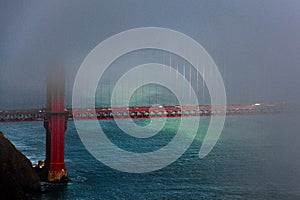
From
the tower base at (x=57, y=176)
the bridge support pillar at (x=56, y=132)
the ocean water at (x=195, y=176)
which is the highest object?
the bridge support pillar at (x=56, y=132)

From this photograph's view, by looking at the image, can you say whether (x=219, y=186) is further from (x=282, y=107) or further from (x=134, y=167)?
(x=282, y=107)

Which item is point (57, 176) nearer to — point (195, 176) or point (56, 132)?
point (56, 132)

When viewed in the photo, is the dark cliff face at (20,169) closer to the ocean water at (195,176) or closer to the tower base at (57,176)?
the ocean water at (195,176)

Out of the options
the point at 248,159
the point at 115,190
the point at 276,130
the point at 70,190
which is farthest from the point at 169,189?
the point at 276,130

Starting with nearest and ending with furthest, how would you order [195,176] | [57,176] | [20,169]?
[20,169] < [57,176] < [195,176]

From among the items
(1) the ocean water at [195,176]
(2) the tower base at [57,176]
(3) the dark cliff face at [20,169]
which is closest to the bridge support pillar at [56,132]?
(2) the tower base at [57,176]

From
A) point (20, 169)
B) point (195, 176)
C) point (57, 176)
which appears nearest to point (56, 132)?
point (57, 176)

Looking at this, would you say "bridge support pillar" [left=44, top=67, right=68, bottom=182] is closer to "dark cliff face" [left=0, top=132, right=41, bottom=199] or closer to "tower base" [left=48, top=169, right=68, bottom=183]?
"tower base" [left=48, top=169, right=68, bottom=183]

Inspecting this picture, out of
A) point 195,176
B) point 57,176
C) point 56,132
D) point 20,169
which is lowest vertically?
point 195,176

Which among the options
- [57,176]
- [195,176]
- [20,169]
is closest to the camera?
[20,169]

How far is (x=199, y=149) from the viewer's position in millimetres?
53062

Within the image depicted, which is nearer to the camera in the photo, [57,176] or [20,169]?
[20,169]

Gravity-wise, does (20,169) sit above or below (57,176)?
above

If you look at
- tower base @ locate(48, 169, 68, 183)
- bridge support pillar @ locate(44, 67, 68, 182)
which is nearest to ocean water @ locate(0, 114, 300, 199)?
tower base @ locate(48, 169, 68, 183)
